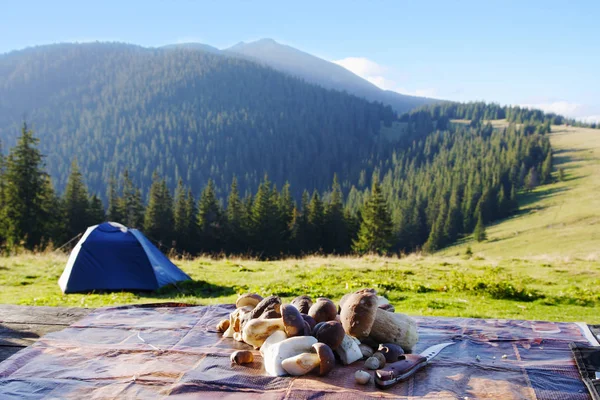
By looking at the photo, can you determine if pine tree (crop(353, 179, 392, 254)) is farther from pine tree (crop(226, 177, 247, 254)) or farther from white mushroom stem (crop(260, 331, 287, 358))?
white mushroom stem (crop(260, 331, 287, 358))

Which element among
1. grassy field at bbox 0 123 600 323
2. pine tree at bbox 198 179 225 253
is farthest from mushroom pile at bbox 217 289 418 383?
pine tree at bbox 198 179 225 253

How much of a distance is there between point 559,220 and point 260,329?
92.8 meters

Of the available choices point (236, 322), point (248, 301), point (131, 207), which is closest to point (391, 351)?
point (236, 322)

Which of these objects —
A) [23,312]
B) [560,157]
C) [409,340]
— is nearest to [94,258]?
[23,312]

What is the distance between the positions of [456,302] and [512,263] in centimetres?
1052

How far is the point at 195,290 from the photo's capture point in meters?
13.3

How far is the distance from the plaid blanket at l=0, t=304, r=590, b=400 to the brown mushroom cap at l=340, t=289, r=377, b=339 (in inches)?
14.8

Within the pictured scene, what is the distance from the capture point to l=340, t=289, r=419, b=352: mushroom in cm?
455

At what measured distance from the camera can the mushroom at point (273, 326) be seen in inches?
174

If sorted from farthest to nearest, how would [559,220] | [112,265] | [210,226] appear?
[559,220] < [210,226] < [112,265]

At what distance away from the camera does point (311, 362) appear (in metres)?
4.02

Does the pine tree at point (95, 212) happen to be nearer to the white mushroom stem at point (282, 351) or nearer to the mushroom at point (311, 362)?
the white mushroom stem at point (282, 351)

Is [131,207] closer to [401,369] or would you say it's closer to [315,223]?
[315,223]

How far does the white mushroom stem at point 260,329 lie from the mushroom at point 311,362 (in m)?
0.58
